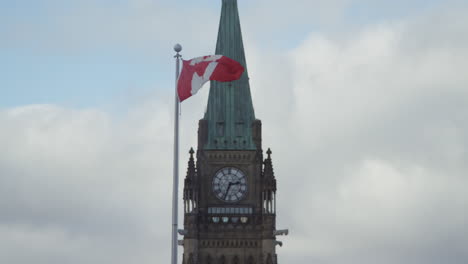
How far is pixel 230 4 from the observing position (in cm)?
11925

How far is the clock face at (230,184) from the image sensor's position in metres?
112

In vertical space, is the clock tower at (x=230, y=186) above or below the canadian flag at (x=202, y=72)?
above

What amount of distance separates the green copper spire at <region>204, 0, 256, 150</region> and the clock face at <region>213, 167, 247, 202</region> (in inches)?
106

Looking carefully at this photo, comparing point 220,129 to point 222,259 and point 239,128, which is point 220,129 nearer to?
point 239,128

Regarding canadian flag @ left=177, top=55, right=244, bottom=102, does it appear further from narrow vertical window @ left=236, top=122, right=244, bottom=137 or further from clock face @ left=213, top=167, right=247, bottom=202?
narrow vertical window @ left=236, top=122, right=244, bottom=137

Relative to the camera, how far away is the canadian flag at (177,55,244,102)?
60.3m

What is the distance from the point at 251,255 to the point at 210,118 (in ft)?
51.4

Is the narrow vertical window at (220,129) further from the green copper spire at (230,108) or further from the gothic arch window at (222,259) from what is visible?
the gothic arch window at (222,259)

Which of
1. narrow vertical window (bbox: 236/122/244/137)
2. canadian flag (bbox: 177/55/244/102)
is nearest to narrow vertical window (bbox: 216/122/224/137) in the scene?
narrow vertical window (bbox: 236/122/244/137)

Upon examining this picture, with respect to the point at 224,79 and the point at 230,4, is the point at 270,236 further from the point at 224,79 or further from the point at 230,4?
the point at 224,79

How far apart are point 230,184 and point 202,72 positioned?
2075 inches

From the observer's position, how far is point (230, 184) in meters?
113

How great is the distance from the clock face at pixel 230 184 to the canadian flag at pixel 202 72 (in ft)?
170

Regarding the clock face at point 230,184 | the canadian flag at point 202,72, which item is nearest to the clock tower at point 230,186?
the clock face at point 230,184
